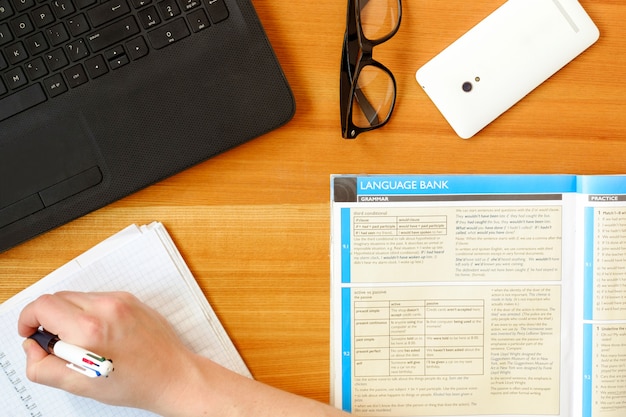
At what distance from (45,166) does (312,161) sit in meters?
0.28

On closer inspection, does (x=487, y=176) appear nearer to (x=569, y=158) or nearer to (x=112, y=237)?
(x=569, y=158)

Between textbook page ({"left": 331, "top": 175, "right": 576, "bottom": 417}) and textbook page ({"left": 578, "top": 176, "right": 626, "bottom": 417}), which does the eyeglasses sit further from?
textbook page ({"left": 578, "top": 176, "right": 626, "bottom": 417})

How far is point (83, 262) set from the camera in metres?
0.66

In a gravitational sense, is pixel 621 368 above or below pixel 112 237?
below

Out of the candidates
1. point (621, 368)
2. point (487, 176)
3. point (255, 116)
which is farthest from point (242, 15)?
point (621, 368)

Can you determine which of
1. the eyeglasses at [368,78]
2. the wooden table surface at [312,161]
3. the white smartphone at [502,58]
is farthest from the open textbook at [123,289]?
the white smartphone at [502,58]

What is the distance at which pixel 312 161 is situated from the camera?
2.27ft

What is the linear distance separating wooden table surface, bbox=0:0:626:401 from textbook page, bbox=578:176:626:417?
52 mm

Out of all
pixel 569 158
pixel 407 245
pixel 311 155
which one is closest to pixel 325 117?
pixel 311 155

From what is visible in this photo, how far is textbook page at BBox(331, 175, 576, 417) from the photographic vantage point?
0.70 meters

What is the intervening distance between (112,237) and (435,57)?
0.41m

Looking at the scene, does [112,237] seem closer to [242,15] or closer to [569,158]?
[242,15]

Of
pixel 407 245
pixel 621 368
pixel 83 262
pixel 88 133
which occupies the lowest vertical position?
pixel 621 368

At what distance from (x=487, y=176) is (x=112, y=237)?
0.42 m
